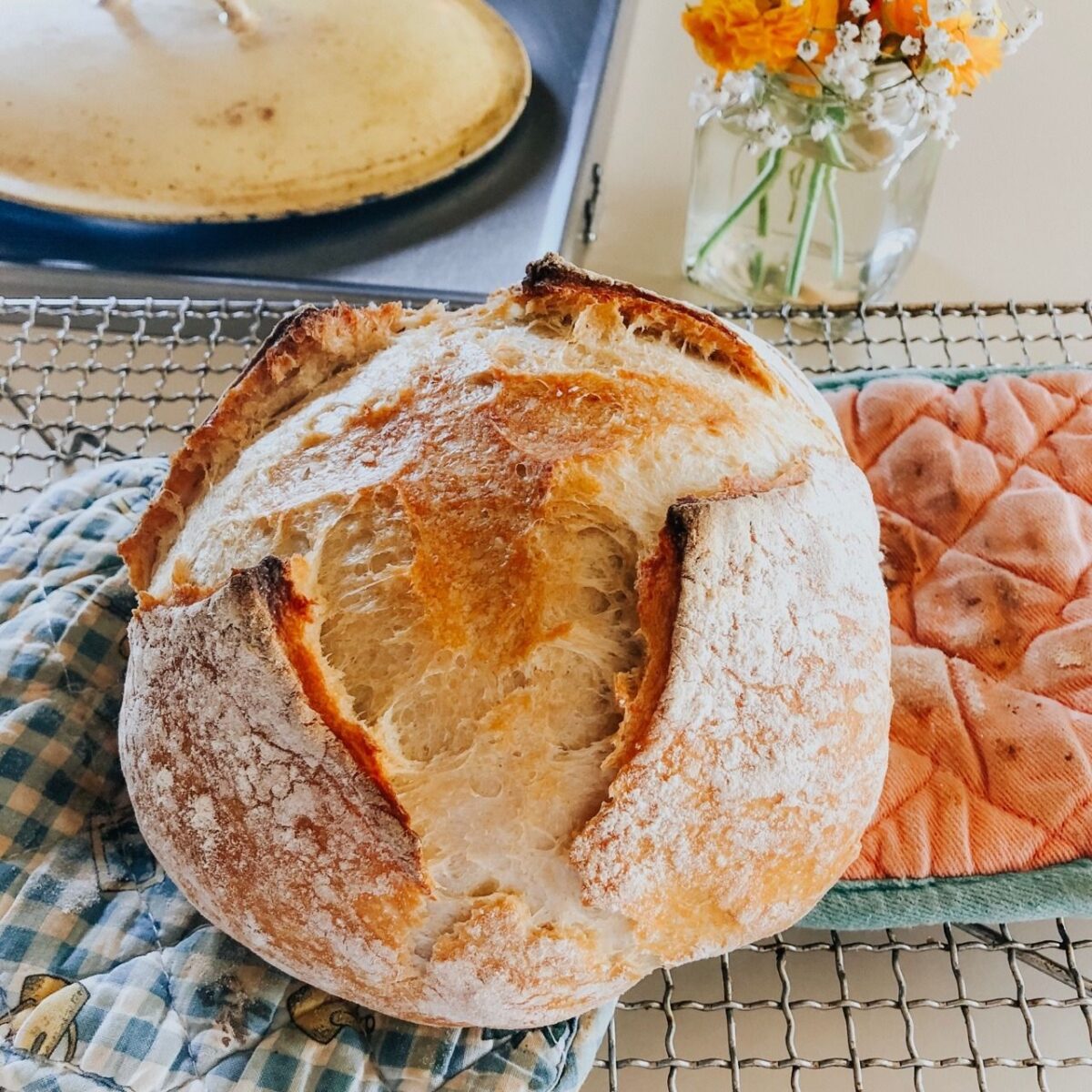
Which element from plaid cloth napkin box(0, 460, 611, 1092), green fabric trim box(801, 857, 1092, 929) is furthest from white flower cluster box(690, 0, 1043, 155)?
plaid cloth napkin box(0, 460, 611, 1092)

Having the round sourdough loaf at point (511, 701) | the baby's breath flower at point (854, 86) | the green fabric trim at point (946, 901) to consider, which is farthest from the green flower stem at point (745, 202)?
the green fabric trim at point (946, 901)

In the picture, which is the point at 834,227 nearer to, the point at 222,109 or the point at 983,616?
the point at 983,616

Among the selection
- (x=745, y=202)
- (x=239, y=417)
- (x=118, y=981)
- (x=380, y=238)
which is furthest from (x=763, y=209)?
(x=118, y=981)

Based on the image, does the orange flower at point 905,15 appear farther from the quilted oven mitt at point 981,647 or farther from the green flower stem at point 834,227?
the quilted oven mitt at point 981,647

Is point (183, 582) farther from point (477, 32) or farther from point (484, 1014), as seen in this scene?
point (477, 32)

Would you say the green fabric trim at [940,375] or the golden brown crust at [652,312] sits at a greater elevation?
the golden brown crust at [652,312]

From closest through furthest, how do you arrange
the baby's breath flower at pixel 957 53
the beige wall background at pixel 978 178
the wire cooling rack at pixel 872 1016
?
1. the wire cooling rack at pixel 872 1016
2. the baby's breath flower at pixel 957 53
3. the beige wall background at pixel 978 178
